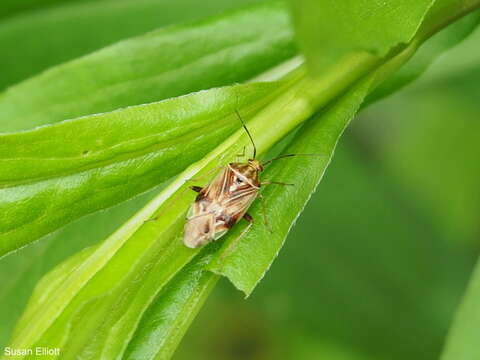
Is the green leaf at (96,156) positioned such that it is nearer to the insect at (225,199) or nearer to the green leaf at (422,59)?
the insect at (225,199)

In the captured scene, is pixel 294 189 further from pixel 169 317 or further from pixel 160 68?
pixel 160 68

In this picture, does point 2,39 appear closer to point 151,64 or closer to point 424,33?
point 151,64

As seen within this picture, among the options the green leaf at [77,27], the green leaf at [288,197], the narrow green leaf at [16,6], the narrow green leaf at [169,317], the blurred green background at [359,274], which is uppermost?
the narrow green leaf at [16,6]

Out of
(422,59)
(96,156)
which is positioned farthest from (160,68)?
(422,59)

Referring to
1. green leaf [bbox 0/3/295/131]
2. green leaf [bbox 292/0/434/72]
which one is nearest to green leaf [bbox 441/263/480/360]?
green leaf [bbox 292/0/434/72]

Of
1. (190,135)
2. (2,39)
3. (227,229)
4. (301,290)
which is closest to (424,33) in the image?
(190,135)

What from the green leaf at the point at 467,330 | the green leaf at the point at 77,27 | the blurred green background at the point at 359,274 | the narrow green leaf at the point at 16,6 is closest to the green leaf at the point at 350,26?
the green leaf at the point at 467,330
